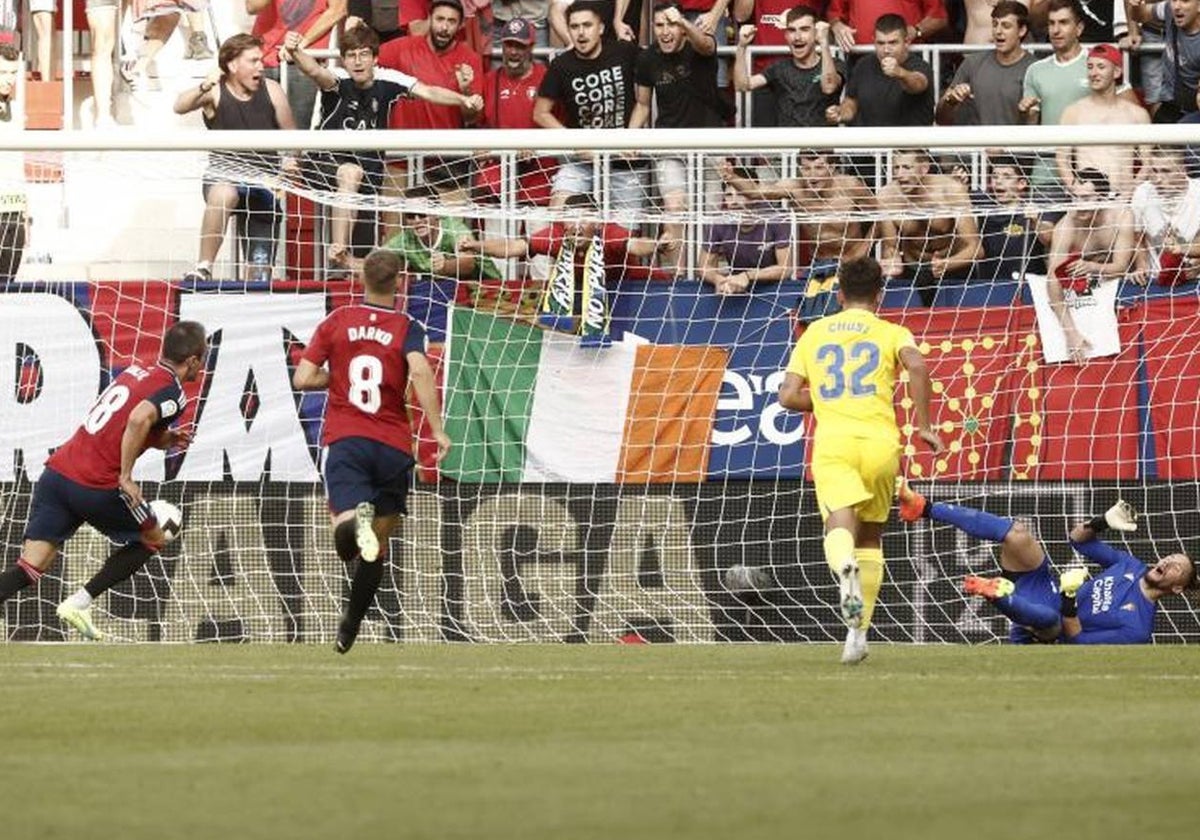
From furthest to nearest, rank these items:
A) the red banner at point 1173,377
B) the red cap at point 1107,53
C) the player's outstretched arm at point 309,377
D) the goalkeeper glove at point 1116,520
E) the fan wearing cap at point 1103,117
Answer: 1. the red cap at point 1107,53
2. the fan wearing cap at point 1103,117
3. the red banner at point 1173,377
4. the goalkeeper glove at point 1116,520
5. the player's outstretched arm at point 309,377

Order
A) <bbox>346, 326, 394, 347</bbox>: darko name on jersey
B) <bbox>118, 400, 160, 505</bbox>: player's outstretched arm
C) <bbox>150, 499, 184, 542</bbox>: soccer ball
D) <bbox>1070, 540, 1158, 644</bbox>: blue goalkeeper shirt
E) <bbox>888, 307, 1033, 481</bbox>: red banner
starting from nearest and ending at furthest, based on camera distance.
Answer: <bbox>346, 326, 394, 347</bbox>: darko name on jersey, <bbox>118, 400, 160, 505</bbox>: player's outstretched arm, <bbox>150, 499, 184, 542</bbox>: soccer ball, <bbox>1070, 540, 1158, 644</bbox>: blue goalkeeper shirt, <bbox>888, 307, 1033, 481</bbox>: red banner

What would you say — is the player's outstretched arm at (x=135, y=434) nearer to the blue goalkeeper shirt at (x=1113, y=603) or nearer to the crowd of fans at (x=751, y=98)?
the crowd of fans at (x=751, y=98)

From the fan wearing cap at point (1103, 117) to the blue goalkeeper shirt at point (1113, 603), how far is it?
9.73ft

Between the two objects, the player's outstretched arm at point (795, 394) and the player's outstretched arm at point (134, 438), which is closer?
the player's outstretched arm at point (795, 394)

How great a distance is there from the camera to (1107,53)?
18109mm

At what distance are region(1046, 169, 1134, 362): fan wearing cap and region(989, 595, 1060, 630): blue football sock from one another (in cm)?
223

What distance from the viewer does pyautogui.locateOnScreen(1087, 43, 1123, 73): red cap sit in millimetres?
17906

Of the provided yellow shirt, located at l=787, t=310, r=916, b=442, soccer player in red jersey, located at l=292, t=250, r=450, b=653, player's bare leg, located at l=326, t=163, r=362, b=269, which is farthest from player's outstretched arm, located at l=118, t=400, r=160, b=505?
yellow shirt, located at l=787, t=310, r=916, b=442

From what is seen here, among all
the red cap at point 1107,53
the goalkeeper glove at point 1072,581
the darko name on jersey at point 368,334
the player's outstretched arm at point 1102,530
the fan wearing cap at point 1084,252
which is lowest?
the goalkeeper glove at point 1072,581

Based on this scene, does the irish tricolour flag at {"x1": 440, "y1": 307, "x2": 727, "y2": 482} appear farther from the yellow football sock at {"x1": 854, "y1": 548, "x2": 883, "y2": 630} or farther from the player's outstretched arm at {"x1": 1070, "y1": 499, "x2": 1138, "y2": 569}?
the yellow football sock at {"x1": 854, "y1": 548, "x2": 883, "y2": 630}

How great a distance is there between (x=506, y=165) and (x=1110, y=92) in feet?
14.7

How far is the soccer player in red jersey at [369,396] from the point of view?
40.8 ft

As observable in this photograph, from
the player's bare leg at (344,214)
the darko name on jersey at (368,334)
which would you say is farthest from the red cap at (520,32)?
the darko name on jersey at (368,334)

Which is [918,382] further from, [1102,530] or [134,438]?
[134,438]
